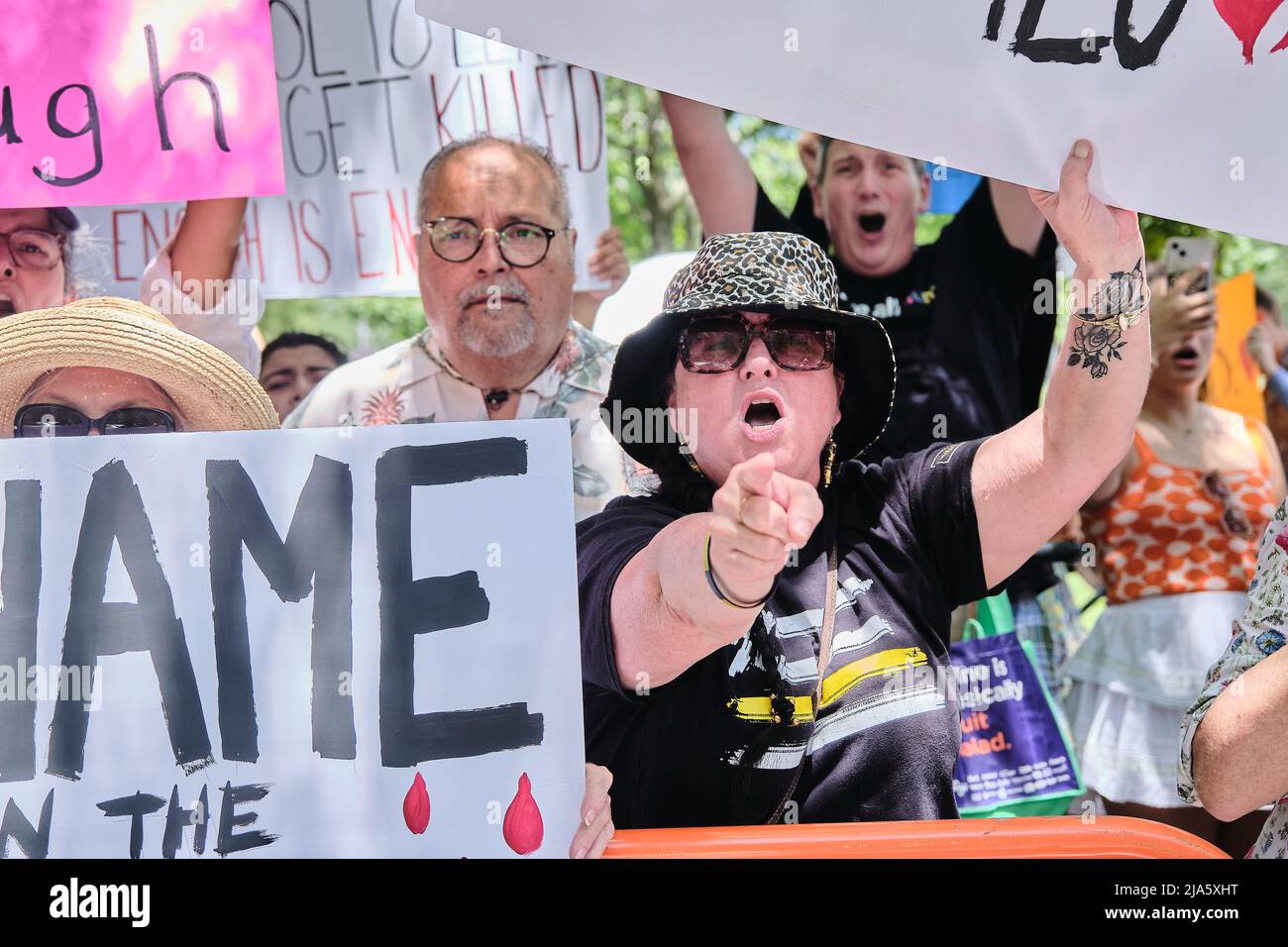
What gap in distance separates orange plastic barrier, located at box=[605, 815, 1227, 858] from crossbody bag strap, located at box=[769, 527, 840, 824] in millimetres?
200

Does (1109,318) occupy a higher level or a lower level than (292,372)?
lower

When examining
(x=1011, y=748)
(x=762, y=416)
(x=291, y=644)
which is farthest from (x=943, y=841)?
(x=1011, y=748)

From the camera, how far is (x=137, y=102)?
2.58 metres

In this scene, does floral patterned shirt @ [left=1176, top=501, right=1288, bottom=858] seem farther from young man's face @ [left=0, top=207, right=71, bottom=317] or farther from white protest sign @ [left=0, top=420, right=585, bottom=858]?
young man's face @ [left=0, top=207, right=71, bottom=317]

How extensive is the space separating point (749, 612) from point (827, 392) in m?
0.58

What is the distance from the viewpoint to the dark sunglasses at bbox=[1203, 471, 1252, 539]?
3.89 metres

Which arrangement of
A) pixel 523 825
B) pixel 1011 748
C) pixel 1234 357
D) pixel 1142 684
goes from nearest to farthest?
1. pixel 523 825
2. pixel 1011 748
3. pixel 1142 684
4. pixel 1234 357

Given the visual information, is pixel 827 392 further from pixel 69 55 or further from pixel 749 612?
pixel 69 55

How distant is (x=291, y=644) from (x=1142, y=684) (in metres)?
2.78

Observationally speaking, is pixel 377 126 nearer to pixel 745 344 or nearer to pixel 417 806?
pixel 745 344

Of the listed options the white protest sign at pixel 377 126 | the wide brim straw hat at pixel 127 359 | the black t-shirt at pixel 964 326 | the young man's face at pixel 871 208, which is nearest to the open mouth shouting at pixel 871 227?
the young man's face at pixel 871 208

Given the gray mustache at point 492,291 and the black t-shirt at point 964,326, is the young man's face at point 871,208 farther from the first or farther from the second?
the gray mustache at point 492,291

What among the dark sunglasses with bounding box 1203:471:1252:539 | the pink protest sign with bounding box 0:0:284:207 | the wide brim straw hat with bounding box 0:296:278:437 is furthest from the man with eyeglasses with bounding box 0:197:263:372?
the dark sunglasses with bounding box 1203:471:1252:539
